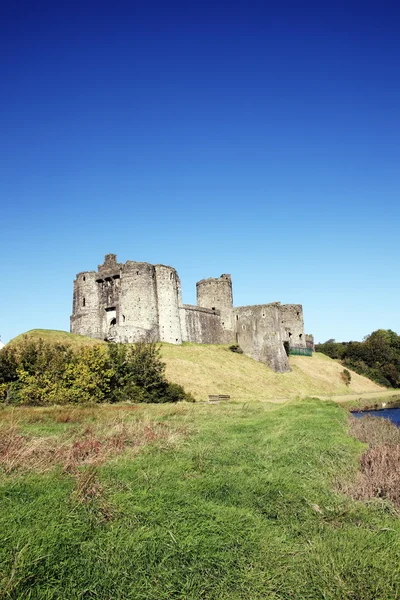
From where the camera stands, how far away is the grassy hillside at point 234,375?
37.2 metres

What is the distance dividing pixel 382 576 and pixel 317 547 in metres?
→ 0.75

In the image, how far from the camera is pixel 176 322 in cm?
4600

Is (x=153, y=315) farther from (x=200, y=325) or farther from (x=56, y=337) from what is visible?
(x=56, y=337)

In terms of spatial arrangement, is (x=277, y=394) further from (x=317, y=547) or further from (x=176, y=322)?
(x=317, y=547)

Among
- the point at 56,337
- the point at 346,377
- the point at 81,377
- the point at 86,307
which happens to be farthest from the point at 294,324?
the point at 81,377

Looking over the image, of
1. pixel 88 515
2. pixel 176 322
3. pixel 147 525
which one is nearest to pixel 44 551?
pixel 88 515

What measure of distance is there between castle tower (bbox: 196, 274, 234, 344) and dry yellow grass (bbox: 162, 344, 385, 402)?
13.2 ft

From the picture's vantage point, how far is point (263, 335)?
169 feet

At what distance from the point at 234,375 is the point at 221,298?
50.1 ft

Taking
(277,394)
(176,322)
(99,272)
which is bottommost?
(277,394)

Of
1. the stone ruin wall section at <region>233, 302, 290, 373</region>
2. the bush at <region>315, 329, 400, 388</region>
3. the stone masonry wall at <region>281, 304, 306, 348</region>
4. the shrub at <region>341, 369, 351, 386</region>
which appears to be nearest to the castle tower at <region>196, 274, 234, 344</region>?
the stone ruin wall section at <region>233, 302, 290, 373</region>

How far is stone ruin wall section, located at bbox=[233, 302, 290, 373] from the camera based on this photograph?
50062 millimetres

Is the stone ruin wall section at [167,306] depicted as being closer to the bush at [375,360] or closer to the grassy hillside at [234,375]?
the grassy hillside at [234,375]

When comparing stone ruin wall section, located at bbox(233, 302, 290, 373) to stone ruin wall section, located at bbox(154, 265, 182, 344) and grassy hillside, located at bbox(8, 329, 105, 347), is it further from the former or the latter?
grassy hillside, located at bbox(8, 329, 105, 347)
